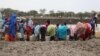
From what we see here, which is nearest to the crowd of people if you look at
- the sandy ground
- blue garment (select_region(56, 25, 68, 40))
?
blue garment (select_region(56, 25, 68, 40))

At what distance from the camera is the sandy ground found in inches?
476

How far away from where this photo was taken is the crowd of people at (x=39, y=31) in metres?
17.3

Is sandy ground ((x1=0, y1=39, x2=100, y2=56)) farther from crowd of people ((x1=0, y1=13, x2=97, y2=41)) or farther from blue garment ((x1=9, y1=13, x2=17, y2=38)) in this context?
crowd of people ((x1=0, y1=13, x2=97, y2=41))

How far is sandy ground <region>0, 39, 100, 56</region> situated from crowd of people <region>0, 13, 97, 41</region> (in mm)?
3432

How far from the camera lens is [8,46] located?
1335 centimetres

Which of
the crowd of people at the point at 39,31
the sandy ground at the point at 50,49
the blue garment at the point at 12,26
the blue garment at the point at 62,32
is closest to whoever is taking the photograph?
the sandy ground at the point at 50,49

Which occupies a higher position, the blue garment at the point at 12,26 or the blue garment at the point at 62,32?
the blue garment at the point at 12,26

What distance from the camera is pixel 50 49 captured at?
500 inches

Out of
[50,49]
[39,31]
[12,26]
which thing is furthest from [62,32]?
[50,49]

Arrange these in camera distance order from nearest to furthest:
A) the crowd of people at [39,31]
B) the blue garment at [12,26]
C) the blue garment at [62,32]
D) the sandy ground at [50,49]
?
the sandy ground at [50,49], the blue garment at [12,26], the crowd of people at [39,31], the blue garment at [62,32]

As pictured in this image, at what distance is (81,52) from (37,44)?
6.62ft

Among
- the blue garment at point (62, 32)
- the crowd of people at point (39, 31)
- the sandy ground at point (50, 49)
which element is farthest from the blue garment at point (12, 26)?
the sandy ground at point (50, 49)

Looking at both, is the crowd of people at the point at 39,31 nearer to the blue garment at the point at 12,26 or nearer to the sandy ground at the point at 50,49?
the blue garment at the point at 12,26

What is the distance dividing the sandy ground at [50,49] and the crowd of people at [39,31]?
3.43 meters
